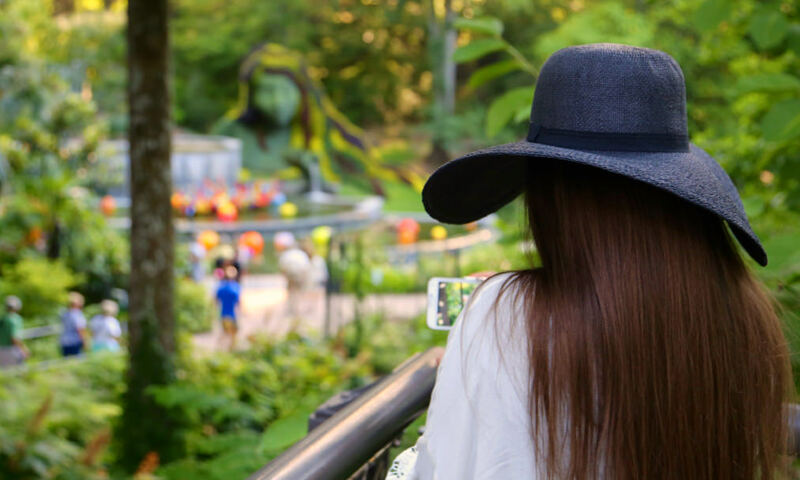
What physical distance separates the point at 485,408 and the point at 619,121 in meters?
0.43

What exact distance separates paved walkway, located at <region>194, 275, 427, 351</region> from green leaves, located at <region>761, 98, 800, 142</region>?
9.44 meters

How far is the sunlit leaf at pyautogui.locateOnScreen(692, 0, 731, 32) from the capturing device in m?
2.31

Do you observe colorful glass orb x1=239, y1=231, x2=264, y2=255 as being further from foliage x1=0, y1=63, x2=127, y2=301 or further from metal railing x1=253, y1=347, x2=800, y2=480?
metal railing x1=253, y1=347, x2=800, y2=480

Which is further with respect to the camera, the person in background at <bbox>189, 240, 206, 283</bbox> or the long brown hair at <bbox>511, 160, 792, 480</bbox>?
the person in background at <bbox>189, 240, 206, 283</bbox>

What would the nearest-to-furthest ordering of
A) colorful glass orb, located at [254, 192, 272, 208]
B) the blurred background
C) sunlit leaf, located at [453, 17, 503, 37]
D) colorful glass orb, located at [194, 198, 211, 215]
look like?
sunlit leaf, located at [453, 17, 503, 37] < the blurred background < colorful glass orb, located at [194, 198, 211, 215] < colorful glass orb, located at [254, 192, 272, 208]

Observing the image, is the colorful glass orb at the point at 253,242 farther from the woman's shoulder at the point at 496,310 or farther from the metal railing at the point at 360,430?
the woman's shoulder at the point at 496,310

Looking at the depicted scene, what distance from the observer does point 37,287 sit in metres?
13.5

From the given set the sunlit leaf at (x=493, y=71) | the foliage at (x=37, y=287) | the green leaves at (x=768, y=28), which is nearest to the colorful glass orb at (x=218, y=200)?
the foliage at (x=37, y=287)

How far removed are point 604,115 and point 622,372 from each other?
346mm

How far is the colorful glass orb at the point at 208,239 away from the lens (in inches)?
773

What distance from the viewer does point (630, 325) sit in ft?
3.41

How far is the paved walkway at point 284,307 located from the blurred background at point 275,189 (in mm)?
95

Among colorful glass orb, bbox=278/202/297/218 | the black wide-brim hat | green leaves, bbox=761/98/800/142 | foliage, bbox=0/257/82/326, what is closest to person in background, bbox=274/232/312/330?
foliage, bbox=0/257/82/326

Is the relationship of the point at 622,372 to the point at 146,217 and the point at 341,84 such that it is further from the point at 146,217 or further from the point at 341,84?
the point at 341,84
